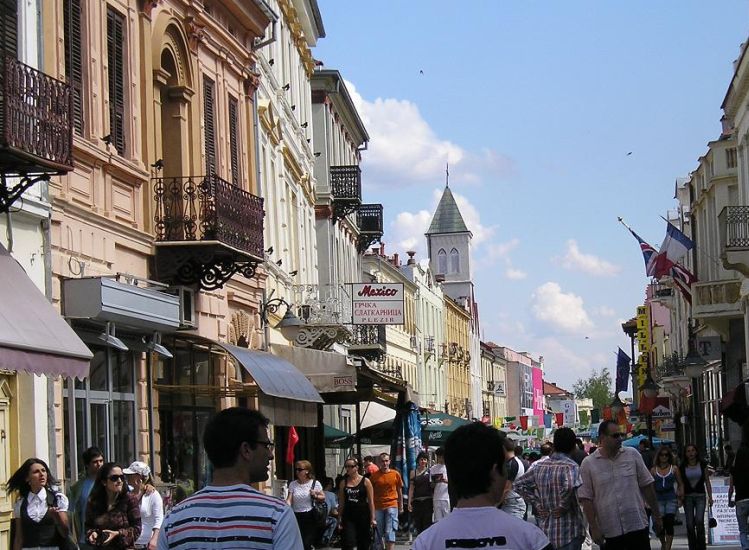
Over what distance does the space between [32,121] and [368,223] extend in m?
40.6

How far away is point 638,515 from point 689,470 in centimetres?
755

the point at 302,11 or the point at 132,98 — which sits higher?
the point at 302,11

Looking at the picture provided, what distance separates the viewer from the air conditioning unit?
20.8 m

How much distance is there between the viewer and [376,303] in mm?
36906

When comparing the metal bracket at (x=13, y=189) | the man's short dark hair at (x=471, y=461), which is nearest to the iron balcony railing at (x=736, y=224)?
the metal bracket at (x=13, y=189)

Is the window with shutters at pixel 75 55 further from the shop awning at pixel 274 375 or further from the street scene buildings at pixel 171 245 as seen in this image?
the shop awning at pixel 274 375

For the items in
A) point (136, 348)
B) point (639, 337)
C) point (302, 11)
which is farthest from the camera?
point (639, 337)

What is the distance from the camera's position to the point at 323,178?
150 feet

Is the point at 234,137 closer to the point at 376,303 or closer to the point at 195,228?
the point at 195,228

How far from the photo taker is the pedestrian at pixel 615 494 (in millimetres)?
12734

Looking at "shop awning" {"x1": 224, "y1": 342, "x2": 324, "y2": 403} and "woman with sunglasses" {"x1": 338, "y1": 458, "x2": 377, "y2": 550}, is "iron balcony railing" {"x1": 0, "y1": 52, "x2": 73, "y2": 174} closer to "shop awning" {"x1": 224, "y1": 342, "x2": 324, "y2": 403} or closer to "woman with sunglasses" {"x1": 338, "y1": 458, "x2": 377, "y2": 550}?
"shop awning" {"x1": 224, "y1": 342, "x2": 324, "y2": 403}

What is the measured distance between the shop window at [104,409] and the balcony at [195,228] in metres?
1.73

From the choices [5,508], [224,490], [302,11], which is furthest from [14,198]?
[302,11]

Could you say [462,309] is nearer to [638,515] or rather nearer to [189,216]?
[189,216]
